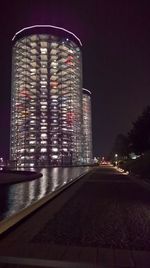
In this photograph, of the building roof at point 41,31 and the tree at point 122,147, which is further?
the building roof at point 41,31

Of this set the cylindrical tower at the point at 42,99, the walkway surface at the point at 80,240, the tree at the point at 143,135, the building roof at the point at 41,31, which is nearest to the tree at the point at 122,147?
the tree at the point at 143,135

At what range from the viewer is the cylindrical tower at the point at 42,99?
17625cm

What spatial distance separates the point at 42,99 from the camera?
181000mm

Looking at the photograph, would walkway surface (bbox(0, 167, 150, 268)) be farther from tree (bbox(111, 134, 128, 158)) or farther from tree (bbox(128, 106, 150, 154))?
tree (bbox(111, 134, 128, 158))

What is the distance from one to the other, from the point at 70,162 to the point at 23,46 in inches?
2667

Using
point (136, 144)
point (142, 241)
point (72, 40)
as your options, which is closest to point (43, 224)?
point (142, 241)

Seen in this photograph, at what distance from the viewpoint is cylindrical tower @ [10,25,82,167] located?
17625 centimetres

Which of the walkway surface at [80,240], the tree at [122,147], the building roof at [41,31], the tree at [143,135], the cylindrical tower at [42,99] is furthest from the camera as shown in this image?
the building roof at [41,31]

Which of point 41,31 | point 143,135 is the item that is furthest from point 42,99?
point 143,135

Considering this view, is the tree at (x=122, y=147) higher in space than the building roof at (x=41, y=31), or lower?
lower

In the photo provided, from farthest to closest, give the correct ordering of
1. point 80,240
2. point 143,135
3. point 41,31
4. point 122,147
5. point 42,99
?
point 41,31 → point 42,99 → point 122,147 → point 143,135 → point 80,240

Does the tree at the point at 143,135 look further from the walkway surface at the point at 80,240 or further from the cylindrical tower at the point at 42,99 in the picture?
the cylindrical tower at the point at 42,99

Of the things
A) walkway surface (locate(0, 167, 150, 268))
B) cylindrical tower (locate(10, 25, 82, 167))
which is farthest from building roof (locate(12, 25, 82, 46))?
walkway surface (locate(0, 167, 150, 268))

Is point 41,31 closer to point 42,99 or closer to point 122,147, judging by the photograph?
point 42,99
